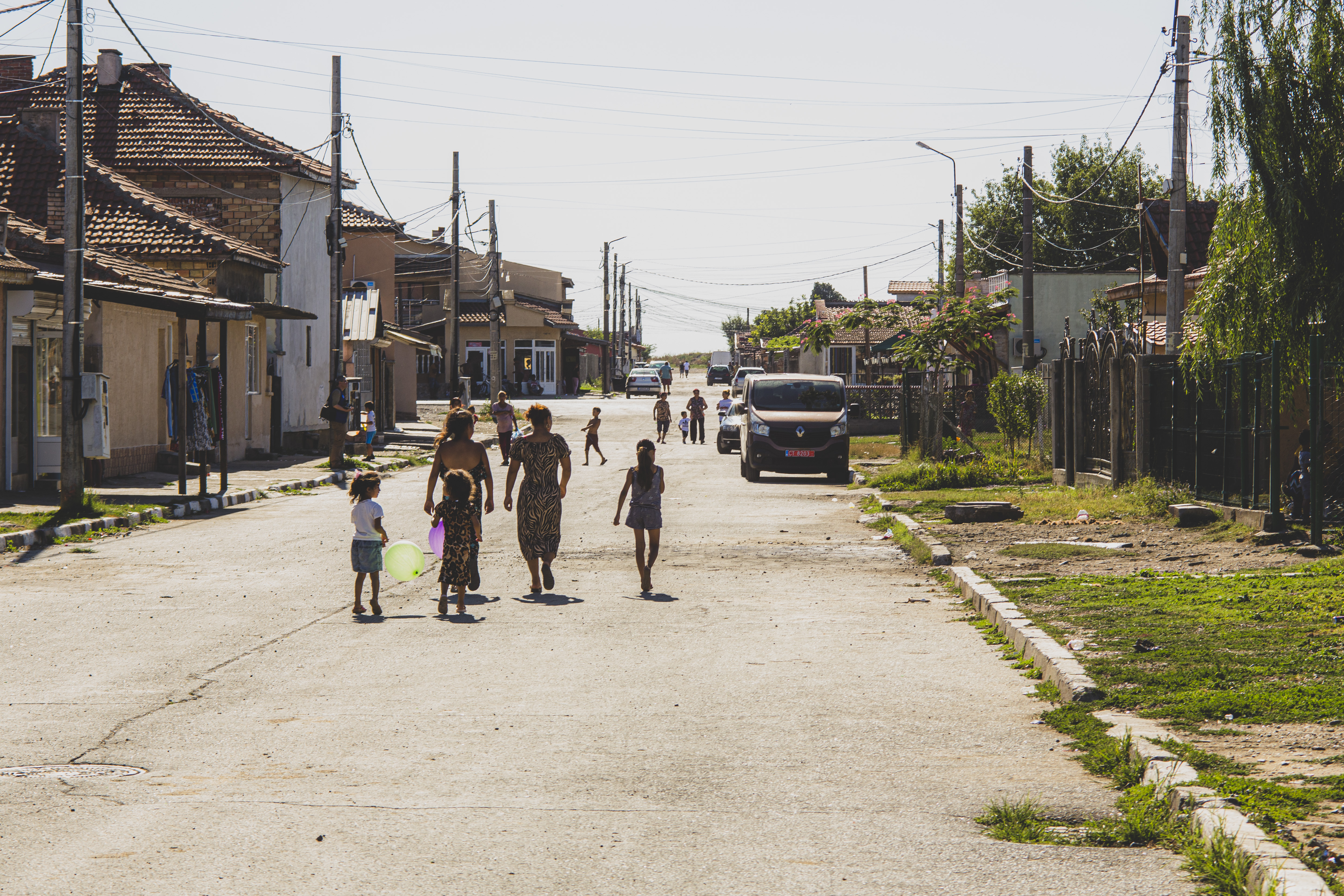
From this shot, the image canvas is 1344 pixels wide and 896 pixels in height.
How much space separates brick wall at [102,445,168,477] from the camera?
80.4ft

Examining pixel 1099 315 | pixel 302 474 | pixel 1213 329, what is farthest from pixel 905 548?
pixel 1099 315

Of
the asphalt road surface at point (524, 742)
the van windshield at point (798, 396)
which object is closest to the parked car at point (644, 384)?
the van windshield at point (798, 396)

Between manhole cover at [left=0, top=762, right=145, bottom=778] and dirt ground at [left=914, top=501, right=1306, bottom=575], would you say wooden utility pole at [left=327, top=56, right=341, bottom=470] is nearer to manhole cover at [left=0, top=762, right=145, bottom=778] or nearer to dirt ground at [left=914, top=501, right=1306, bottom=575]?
dirt ground at [left=914, top=501, right=1306, bottom=575]

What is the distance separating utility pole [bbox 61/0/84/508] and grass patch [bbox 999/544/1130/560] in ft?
39.7

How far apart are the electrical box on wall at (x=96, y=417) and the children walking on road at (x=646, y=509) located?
33.3 feet

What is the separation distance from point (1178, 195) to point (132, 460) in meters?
19.3

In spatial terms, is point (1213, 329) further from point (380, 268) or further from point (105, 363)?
point (380, 268)

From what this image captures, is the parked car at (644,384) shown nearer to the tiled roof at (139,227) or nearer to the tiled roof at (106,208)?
the tiled roof at (139,227)

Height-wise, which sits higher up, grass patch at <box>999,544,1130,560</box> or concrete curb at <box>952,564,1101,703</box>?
grass patch at <box>999,544,1130,560</box>

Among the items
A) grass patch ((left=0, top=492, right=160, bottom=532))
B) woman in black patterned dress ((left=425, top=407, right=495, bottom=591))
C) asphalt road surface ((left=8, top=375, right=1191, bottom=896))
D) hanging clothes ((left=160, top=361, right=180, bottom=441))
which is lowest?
asphalt road surface ((left=8, top=375, right=1191, bottom=896))

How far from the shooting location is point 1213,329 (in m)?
16.1

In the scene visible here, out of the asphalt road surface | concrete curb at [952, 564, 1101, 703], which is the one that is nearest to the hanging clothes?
the asphalt road surface

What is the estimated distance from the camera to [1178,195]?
68.2 feet

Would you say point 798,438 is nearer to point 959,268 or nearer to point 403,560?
point 959,268
